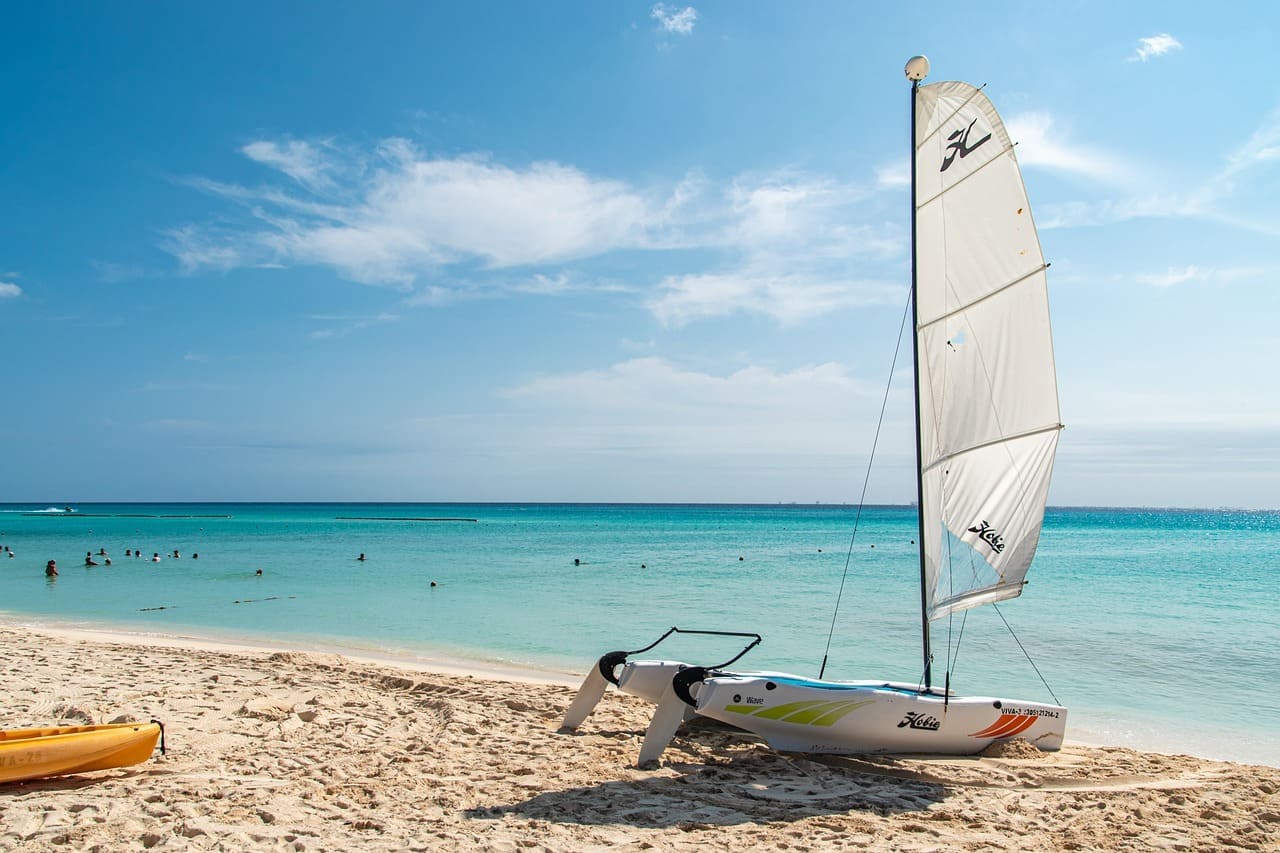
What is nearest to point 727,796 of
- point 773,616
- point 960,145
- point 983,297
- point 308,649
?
point 983,297

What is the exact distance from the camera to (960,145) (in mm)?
7363

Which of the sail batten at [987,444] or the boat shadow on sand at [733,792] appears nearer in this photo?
the boat shadow on sand at [733,792]

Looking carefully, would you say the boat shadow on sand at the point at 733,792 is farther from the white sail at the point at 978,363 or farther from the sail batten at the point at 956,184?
the sail batten at the point at 956,184

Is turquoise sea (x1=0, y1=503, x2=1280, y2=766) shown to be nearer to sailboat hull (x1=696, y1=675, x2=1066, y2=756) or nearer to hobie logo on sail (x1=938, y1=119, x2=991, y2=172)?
sailboat hull (x1=696, y1=675, x2=1066, y2=756)

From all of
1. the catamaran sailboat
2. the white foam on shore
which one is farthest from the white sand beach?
the white foam on shore

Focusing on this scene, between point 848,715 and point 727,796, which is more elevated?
point 848,715

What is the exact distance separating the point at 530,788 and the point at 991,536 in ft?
14.9

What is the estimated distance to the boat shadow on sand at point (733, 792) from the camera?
537cm

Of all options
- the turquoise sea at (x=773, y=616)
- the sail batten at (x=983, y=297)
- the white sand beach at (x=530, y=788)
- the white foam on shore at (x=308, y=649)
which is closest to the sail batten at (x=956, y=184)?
the sail batten at (x=983, y=297)

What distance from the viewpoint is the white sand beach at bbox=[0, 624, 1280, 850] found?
16.1 ft

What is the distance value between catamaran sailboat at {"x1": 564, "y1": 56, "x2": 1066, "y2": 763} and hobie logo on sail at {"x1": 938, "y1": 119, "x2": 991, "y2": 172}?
0.04 feet

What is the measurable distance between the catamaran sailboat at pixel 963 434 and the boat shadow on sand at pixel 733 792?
0.95 ft

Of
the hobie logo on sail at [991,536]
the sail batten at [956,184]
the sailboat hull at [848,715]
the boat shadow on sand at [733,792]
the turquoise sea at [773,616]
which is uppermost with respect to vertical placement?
the sail batten at [956,184]

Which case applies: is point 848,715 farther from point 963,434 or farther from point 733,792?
point 963,434
